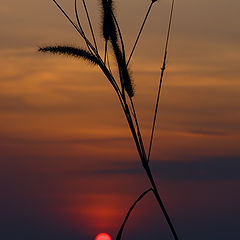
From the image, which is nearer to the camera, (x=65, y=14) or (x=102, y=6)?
(x=65, y=14)

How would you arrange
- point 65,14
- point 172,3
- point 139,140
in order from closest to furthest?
point 65,14
point 139,140
point 172,3

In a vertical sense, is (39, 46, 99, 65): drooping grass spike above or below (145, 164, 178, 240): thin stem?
above

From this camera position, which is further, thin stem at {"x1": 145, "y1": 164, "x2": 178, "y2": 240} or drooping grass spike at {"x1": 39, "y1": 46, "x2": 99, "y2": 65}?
drooping grass spike at {"x1": 39, "y1": 46, "x2": 99, "y2": 65}

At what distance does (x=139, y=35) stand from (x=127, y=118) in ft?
2.63

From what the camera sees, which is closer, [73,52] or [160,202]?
[160,202]

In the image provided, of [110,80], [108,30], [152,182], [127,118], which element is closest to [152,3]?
[108,30]

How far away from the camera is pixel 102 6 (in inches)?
208

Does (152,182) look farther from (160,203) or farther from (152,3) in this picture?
(152,3)

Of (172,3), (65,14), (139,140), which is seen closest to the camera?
(65,14)

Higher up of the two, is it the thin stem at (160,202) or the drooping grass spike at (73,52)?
the drooping grass spike at (73,52)

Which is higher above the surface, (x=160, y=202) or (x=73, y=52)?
(x=73, y=52)

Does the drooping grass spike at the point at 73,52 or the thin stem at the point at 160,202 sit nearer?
the thin stem at the point at 160,202

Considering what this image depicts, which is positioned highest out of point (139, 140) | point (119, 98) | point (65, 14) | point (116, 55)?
point (65, 14)

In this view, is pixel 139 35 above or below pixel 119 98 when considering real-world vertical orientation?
above
